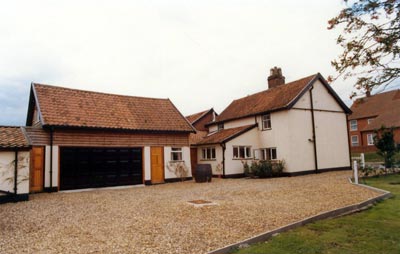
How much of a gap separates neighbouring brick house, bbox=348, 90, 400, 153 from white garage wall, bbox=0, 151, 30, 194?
3849cm

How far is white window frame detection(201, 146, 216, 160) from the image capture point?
24219mm

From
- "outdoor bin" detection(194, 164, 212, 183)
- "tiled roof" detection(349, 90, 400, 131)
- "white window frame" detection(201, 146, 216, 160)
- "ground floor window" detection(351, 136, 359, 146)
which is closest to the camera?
"outdoor bin" detection(194, 164, 212, 183)

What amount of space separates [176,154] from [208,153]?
13.8 ft

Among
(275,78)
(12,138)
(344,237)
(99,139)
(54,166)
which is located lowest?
(344,237)

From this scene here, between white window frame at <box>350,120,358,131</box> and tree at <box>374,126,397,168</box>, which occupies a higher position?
white window frame at <box>350,120,358,131</box>

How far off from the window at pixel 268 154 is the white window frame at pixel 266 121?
1714mm

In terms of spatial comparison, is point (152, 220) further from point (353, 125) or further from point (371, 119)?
point (353, 125)

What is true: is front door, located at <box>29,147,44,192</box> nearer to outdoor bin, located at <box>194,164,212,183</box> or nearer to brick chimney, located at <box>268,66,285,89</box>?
outdoor bin, located at <box>194,164,212,183</box>

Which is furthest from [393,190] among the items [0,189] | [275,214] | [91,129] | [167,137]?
[0,189]

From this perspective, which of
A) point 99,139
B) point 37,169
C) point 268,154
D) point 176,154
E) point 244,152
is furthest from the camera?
point 244,152

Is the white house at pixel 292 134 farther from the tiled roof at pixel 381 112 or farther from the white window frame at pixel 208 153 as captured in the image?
the tiled roof at pixel 381 112

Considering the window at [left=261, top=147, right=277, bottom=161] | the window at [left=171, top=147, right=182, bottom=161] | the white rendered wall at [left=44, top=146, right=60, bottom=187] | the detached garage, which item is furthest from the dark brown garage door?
the window at [left=261, top=147, right=277, bottom=161]

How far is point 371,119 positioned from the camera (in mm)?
43031

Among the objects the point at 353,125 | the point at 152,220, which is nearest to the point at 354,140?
the point at 353,125
